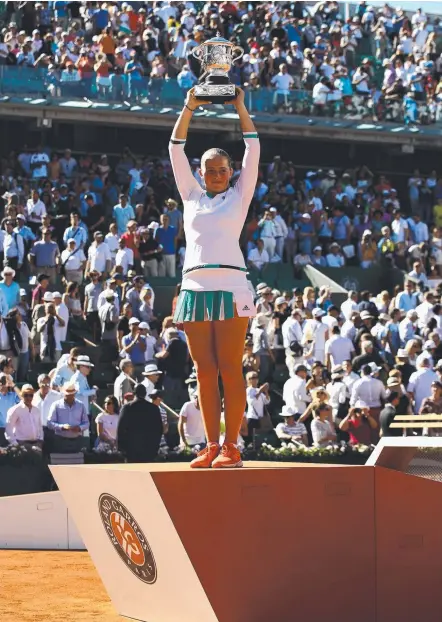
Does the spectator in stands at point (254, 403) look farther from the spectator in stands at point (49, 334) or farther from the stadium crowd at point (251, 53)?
the stadium crowd at point (251, 53)

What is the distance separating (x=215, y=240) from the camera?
8.06 metres

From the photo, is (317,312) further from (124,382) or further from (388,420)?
(388,420)

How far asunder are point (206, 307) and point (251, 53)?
21.2 metres

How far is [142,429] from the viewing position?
14508 millimetres

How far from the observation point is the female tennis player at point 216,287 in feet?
26.2

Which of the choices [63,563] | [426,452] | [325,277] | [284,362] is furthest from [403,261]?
[426,452]

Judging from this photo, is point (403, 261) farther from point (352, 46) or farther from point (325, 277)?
point (352, 46)

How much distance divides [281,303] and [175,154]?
1204cm

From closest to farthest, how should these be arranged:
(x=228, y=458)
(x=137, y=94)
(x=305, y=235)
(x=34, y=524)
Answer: (x=228, y=458) → (x=34, y=524) → (x=305, y=235) → (x=137, y=94)

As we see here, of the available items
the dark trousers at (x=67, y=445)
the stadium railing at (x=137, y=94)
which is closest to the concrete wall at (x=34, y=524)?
the dark trousers at (x=67, y=445)

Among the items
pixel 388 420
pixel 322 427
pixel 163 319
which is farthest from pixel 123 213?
pixel 388 420

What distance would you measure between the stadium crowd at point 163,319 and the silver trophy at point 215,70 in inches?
265

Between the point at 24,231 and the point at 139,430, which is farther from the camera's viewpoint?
the point at 24,231

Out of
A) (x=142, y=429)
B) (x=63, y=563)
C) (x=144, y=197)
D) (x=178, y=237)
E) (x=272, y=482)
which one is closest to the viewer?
(x=272, y=482)
